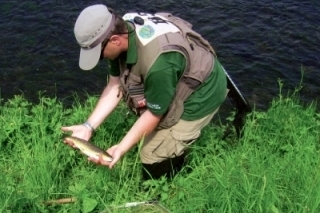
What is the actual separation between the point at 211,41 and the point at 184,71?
4.89m

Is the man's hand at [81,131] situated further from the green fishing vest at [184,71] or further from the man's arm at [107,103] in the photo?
the green fishing vest at [184,71]

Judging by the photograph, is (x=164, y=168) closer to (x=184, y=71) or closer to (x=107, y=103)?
(x=107, y=103)

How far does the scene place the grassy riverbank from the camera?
4129mm

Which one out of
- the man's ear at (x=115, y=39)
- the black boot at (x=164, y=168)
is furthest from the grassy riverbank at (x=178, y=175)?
the man's ear at (x=115, y=39)

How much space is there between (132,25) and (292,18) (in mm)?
6239

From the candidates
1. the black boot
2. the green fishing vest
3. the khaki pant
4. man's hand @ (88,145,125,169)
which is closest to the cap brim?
the green fishing vest

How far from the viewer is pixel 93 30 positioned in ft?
13.0

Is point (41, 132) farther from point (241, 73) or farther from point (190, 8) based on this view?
point (190, 8)

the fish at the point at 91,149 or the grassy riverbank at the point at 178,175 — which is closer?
the grassy riverbank at the point at 178,175

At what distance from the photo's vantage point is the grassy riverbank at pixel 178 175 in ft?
13.5

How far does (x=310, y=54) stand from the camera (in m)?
8.82

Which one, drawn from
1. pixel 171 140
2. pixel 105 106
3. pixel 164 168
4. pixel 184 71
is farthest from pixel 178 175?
pixel 184 71

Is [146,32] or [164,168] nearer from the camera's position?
[146,32]

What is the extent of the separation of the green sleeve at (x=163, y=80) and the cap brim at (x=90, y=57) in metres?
0.44
